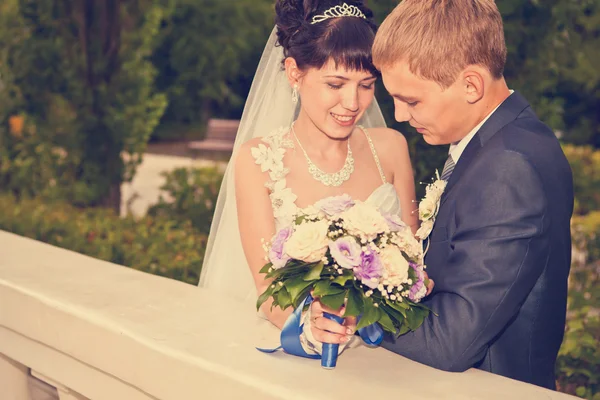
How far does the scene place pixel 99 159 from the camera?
868 cm

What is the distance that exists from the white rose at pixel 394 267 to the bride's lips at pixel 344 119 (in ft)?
4.86

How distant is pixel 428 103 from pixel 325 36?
3.96 ft

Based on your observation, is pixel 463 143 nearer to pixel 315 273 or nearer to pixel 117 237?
pixel 315 273

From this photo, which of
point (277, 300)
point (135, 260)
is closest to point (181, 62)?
point (135, 260)

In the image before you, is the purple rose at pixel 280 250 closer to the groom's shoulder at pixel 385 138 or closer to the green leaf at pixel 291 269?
the green leaf at pixel 291 269

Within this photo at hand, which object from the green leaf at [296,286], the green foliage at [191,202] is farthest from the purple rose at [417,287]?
the green foliage at [191,202]

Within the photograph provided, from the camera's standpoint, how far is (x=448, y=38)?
252 centimetres

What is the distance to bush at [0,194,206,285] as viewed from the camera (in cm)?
642

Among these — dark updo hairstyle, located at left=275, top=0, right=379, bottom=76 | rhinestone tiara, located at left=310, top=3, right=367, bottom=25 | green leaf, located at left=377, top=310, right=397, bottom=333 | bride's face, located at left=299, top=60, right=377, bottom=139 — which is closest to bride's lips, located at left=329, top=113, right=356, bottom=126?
bride's face, located at left=299, top=60, right=377, bottom=139

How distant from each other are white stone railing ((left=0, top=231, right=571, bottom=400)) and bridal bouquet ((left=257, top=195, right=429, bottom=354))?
23 centimetres

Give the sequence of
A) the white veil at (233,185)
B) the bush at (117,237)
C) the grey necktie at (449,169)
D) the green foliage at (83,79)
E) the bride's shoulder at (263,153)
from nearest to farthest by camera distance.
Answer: the grey necktie at (449,169)
the bride's shoulder at (263,153)
the white veil at (233,185)
the bush at (117,237)
the green foliage at (83,79)

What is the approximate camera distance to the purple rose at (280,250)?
2.52m

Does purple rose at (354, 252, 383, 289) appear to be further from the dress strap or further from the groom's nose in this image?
the dress strap

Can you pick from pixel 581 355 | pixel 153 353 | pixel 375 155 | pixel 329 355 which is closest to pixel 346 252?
pixel 329 355
